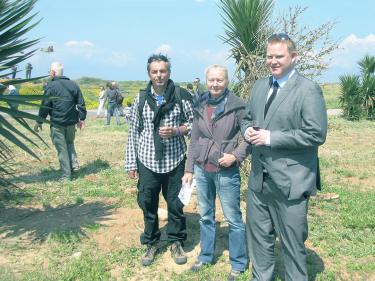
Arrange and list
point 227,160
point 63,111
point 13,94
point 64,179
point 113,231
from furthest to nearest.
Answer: point 64,179 → point 63,111 → point 13,94 → point 113,231 → point 227,160

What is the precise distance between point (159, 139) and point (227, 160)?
746 millimetres

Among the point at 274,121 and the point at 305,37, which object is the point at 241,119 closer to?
the point at 274,121

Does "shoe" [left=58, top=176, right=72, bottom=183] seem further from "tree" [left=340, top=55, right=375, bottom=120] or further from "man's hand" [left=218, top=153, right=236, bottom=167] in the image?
"tree" [left=340, top=55, right=375, bottom=120]

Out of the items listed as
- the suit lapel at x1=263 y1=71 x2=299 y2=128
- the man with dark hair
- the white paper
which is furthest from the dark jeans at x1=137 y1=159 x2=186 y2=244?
the suit lapel at x1=263 y1=71 x2=299 y2=128

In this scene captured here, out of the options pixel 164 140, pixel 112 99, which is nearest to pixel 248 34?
pixel 164 140

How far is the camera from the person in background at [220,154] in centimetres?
362

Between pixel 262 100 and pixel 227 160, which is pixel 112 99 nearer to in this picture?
pixel 227 160

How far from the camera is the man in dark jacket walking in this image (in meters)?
7.33

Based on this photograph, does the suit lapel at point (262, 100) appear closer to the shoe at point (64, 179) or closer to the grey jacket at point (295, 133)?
the grey jacket at point (295, 133)

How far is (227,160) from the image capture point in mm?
3529

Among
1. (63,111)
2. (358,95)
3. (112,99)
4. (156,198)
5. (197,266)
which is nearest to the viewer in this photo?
(197,266)

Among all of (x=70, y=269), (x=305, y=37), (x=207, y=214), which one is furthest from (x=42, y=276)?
(x=305, y=37)

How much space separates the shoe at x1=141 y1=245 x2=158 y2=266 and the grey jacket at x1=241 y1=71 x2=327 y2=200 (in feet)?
5.56

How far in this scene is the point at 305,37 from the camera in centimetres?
523
